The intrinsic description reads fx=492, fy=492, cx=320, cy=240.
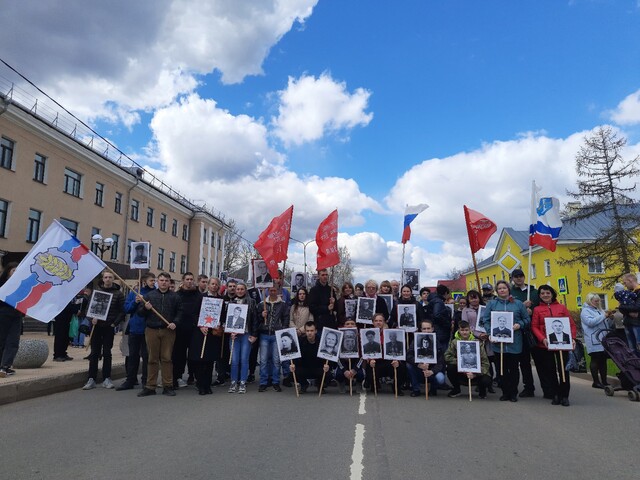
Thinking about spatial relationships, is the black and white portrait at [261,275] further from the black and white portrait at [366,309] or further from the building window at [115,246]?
the building window at [115,246]

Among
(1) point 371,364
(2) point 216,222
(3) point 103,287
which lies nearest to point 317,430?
(1) point 371,364

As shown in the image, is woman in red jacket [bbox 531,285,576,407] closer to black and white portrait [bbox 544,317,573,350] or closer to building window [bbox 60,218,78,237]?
black and white portrait [bbox 544,317,573,350]

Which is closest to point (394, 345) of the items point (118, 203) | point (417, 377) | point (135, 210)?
point (417, 377)

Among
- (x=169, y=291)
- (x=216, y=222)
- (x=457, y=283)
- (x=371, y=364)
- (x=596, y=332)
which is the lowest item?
(x=371, y=364)

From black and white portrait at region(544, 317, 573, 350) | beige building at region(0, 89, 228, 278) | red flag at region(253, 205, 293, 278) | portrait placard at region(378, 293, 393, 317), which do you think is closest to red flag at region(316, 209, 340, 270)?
red flag at region(253, 205, 293, 278)

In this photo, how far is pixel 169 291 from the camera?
9.05 m

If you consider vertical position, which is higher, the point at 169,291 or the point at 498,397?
the point at 169,291

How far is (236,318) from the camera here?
928cm

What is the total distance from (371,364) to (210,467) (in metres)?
4.83

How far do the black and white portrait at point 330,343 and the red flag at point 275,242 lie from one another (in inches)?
84.0

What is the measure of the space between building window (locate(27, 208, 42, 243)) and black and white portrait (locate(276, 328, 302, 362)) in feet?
74.8

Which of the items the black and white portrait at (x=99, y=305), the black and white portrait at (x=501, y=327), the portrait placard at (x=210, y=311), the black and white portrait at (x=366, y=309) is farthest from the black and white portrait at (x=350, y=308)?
the black and white portrait at (x=99, y=305)

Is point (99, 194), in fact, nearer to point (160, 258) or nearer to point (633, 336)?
point (160, 258)

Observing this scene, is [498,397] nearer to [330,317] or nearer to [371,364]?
[371,364]
